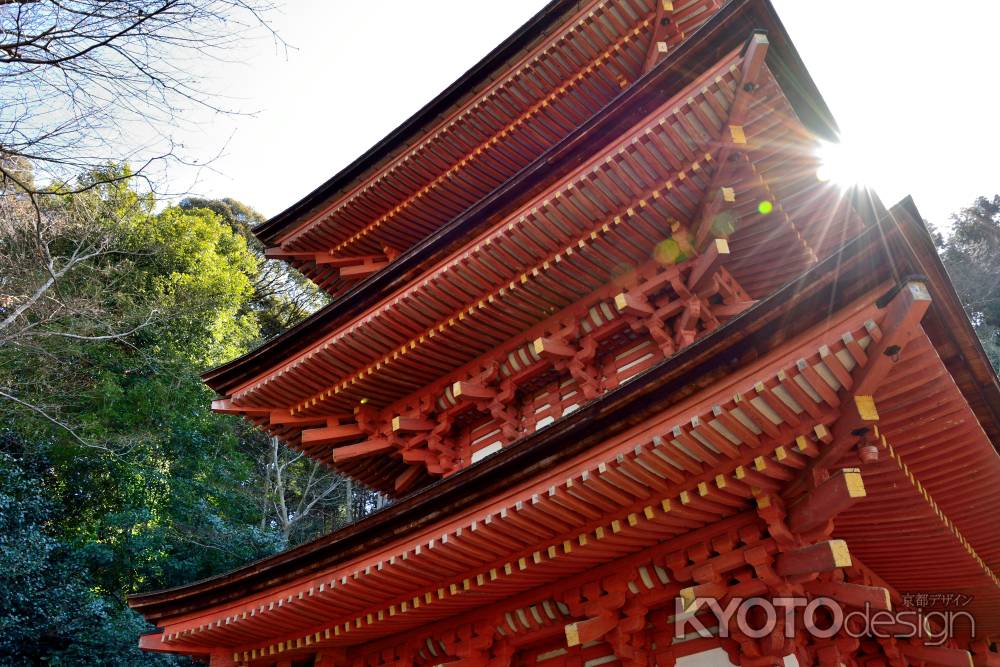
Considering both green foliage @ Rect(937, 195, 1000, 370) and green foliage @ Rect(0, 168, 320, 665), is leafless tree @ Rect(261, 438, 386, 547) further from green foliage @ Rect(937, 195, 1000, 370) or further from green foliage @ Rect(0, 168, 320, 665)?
green foliage @ Rect(937, 195, 1000, 370)

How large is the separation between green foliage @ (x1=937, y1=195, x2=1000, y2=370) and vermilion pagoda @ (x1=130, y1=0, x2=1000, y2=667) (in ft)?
72.4

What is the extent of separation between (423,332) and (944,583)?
611 cm

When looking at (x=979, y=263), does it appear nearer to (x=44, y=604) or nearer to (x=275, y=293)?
(x=275, y=293)

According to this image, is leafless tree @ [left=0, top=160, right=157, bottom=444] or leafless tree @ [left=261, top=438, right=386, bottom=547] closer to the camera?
leafless tree @ [left=0, top=160, right=157, bottom=444]

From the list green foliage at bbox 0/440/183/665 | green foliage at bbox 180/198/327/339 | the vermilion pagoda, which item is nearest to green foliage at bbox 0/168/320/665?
green foliage at bbox 0/440/183/665

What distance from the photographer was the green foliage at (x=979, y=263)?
1082 inches

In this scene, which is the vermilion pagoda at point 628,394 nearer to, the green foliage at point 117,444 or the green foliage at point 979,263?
the green foliage at point 117,444

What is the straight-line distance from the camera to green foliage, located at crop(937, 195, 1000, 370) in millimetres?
27484

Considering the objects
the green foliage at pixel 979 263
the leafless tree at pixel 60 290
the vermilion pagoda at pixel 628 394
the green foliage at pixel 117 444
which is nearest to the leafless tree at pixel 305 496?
the green foliage at pixel 117 444

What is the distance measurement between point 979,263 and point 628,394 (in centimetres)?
3366

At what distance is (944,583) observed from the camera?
5.85 metres

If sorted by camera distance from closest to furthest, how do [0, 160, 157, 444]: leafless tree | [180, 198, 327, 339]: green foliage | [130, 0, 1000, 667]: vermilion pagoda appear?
[130, 0, 1000, 667]: vermilion pagoda → [0, 160, 157, 444]: leafless tree → [180, 198, 327, 339]: green foliage

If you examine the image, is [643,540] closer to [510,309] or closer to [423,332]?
[510,309]

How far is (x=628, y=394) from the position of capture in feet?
15.3
